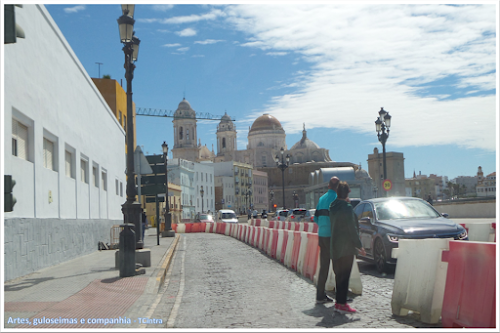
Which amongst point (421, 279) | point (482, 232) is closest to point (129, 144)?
point (421, 279)

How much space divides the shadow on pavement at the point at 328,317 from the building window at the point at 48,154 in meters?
9.74

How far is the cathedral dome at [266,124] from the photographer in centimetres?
15988

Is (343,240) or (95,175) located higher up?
(95,175)

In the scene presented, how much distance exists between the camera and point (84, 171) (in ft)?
66.5

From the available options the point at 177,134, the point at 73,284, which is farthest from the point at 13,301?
the point at 177,134

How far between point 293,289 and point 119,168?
2243 cm

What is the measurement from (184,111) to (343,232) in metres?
152

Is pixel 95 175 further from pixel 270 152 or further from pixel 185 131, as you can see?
pixel 270 152

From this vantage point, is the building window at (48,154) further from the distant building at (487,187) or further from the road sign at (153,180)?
the distant building at (487,187)

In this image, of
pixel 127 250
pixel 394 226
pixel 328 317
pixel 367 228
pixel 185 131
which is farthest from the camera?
pixel 185 131

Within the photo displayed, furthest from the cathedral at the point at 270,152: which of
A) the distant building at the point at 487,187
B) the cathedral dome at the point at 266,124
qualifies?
the distant building at the point at 487,187

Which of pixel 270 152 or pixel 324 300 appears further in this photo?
pixel 270 152

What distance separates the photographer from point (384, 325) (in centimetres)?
620

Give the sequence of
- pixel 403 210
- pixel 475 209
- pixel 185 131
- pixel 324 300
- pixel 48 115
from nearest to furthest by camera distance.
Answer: pixel 324 300 → pixel 403 210 → pixel 48 115 → pixel 475 209 → pixel 185 131
